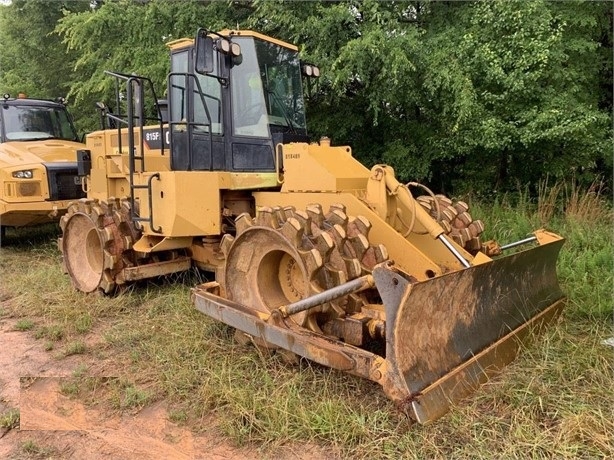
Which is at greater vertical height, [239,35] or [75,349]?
[239,35]

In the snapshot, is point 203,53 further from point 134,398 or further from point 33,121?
point 33,121

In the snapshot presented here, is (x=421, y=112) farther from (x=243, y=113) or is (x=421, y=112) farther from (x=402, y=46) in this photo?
(x=243, y=113)

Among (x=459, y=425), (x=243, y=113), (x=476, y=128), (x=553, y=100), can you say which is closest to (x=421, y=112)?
(x=476, y=128)

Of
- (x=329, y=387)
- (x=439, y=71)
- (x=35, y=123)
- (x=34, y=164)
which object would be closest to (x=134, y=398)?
(x=329, y=387)

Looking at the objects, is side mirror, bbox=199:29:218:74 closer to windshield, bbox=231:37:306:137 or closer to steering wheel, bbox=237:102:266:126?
windshield, bbox=231:37:306:137

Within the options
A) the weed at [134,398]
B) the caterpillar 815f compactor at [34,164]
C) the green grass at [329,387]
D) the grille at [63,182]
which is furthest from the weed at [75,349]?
the grille at [63,182]

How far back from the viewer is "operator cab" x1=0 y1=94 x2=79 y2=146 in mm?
8742

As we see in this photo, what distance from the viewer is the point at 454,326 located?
10.4 ft

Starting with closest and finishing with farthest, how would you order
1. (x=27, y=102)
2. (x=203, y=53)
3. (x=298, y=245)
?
(x=298, y=245), (x=203, y=53), (x=27, y=102)

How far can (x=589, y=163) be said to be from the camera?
792cm

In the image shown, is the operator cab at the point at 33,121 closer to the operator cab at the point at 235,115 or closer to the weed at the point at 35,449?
the operator cab at the point at 235,115

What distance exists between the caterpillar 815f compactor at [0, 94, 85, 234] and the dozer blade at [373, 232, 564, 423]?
6751 mm

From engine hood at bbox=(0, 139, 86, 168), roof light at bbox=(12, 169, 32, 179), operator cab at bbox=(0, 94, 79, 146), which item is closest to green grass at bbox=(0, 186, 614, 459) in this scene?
roof light at bbox=(12, 169, 32, 179)

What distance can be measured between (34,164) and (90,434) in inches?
244
